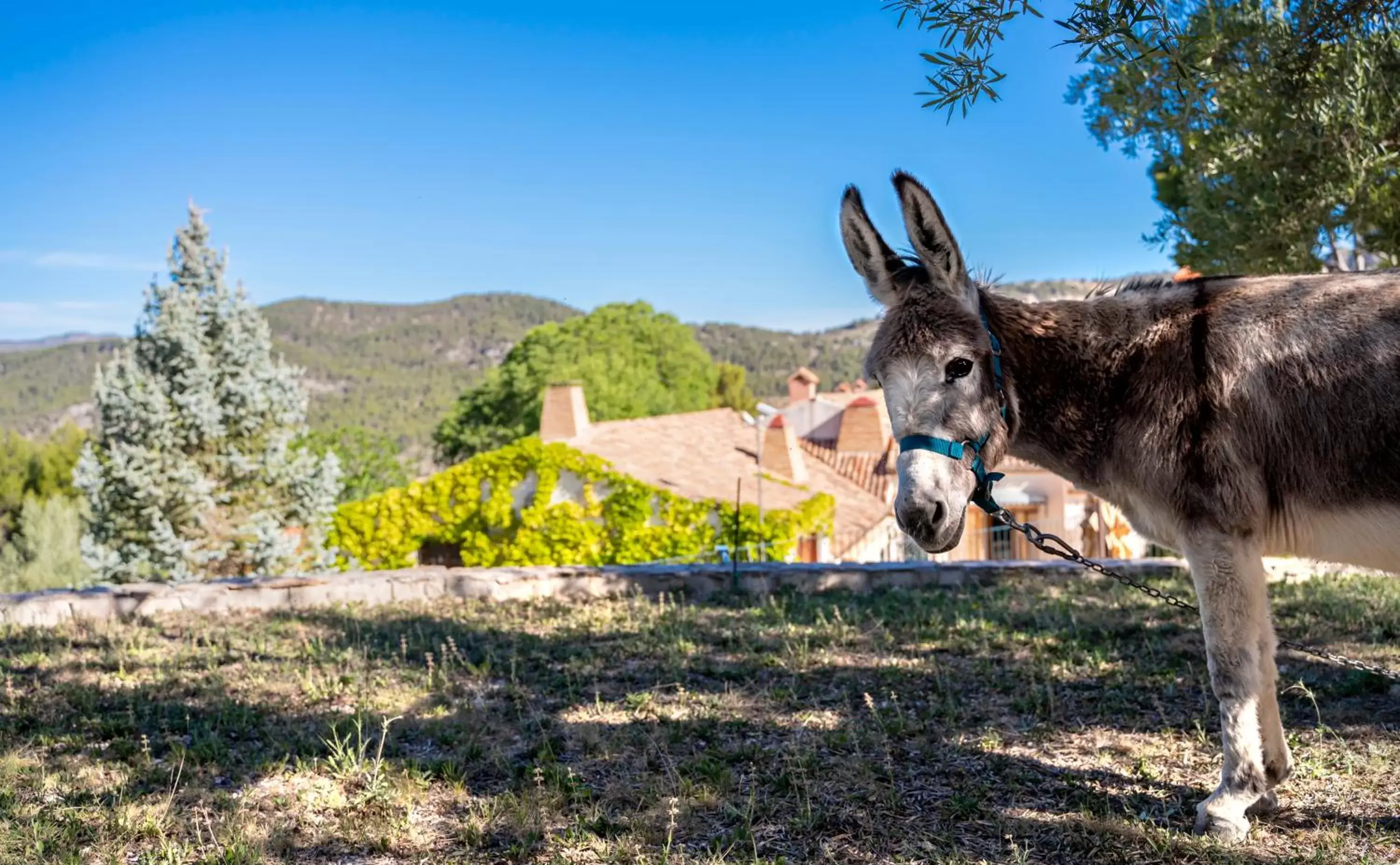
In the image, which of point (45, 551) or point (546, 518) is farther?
point (45, 551)

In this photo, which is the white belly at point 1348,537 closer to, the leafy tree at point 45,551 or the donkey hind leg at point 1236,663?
the donkey hind leg at point 1236,663

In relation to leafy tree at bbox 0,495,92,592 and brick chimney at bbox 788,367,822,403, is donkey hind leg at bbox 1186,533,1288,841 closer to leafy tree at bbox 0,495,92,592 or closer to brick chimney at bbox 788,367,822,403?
leafy tree at bbox 0,495,92,592

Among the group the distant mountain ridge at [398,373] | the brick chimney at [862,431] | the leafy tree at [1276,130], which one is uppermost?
the distant mountain ridge at [398,373]

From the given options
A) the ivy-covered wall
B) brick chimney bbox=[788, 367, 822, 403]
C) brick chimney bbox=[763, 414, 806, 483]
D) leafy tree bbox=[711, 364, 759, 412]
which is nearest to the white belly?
the ivy-covered wall

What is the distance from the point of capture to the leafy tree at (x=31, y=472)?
191ft

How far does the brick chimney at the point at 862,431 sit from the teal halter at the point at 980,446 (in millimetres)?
40616

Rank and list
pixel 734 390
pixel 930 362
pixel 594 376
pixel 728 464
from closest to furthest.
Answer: pixel 930 362 → pixel 728 464 → pixel 594 376 → pixel 734 390

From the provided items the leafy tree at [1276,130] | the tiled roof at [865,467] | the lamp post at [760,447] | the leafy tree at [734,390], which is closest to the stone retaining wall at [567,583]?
the leafy tree at [1276,130]

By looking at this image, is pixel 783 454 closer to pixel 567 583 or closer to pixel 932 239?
pixel 567 583

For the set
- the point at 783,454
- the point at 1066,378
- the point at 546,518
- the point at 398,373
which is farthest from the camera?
the point at 398,373

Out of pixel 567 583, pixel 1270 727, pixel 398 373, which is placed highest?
pixel 398 373

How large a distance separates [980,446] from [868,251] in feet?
3.02

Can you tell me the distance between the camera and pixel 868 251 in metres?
4.08

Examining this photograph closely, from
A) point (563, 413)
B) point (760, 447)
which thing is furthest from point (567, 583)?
point (563, 413)
